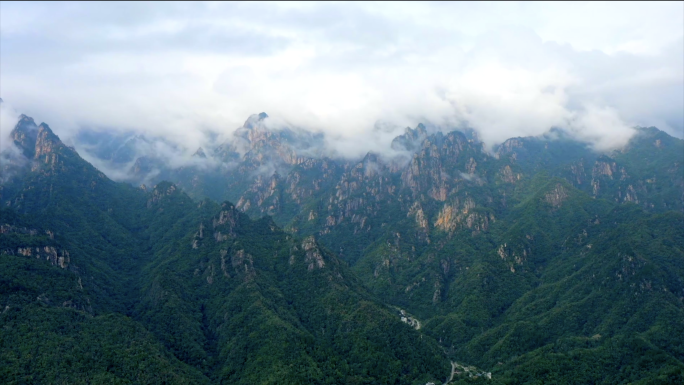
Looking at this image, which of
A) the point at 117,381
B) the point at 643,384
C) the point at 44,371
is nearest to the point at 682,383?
the point at 643,384

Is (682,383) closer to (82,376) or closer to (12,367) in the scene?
(82,376)

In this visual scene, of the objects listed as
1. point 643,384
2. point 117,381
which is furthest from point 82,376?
point 643,384

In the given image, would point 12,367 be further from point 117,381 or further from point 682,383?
point 682,383

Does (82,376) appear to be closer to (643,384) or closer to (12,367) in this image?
(12,367)

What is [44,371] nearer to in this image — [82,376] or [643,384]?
[82,376]

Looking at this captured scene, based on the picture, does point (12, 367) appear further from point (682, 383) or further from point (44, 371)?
point (682, 383)
